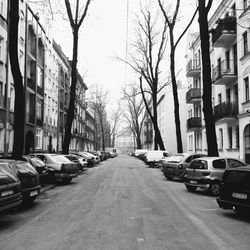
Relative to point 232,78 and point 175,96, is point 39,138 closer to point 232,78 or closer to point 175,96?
point 175,96

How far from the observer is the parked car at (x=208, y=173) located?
13578mm

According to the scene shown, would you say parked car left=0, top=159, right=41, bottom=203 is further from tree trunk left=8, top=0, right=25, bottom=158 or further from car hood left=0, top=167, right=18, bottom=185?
tree trunk left=8, top=0, right=25, bottom=158

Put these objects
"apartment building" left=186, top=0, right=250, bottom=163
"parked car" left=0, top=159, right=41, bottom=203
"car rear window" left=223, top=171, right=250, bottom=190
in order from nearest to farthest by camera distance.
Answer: "car rear window" left=223, top=171, right=250, bottom=190 → "parked car" left=0, top=159, right=41, bottom=203 → "apartment building" left=186, top=0, right=250, bottom=163

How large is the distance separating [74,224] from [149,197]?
201 inches

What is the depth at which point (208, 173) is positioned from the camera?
13609mm

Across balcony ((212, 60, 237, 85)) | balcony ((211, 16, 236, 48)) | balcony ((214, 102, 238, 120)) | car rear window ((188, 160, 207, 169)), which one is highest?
balcony ((211, 16, 236, 48))

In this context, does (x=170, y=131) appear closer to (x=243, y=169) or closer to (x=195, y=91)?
(x=195, y=91)

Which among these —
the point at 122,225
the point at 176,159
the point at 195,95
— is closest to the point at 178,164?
the point at 176,159

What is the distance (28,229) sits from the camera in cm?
753

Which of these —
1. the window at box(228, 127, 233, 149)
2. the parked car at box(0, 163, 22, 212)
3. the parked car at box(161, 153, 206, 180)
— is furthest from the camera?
the window at box(228, 127, 233, 149)

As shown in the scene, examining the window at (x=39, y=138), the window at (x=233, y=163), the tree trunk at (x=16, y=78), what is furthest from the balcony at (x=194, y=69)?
the tree trunk at (x=16, y=78)

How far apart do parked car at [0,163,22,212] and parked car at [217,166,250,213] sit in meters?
5.31

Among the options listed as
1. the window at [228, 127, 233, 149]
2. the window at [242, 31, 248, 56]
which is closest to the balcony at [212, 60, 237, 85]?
the window at [242, 31, 248, 56]

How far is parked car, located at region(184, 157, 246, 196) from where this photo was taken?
13578 millimetres
